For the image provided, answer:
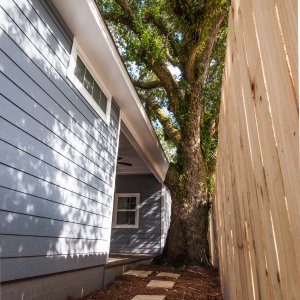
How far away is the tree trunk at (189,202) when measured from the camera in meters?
6.69

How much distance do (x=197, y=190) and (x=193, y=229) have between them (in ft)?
3.07

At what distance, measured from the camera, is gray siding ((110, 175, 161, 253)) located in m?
9.66

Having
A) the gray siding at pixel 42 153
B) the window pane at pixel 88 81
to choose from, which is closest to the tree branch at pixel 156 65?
the window pane at pixel 88 81

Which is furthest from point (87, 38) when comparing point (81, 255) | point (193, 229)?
point (193, 229)

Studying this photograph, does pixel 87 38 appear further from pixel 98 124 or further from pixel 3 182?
pixel 3 182

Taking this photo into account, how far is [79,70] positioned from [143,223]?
675 cm

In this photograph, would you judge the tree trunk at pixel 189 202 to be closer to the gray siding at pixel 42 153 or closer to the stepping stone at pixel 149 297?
the gray siding at pixel 42 153

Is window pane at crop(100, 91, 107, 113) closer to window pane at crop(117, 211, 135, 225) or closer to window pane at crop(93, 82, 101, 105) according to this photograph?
window pane at crop(93, 82, 101, 105)

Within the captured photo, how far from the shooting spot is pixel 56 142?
11.3 ft

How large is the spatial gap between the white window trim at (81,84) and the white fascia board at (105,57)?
8 cm

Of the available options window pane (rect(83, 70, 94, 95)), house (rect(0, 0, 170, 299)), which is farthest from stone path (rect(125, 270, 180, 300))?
window pane (rect(83, 70, 94, 95))

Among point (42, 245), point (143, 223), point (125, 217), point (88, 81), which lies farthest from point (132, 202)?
point (42, 245)

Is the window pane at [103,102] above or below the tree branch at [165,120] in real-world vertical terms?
below

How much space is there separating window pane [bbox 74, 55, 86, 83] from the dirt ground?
3.07m
